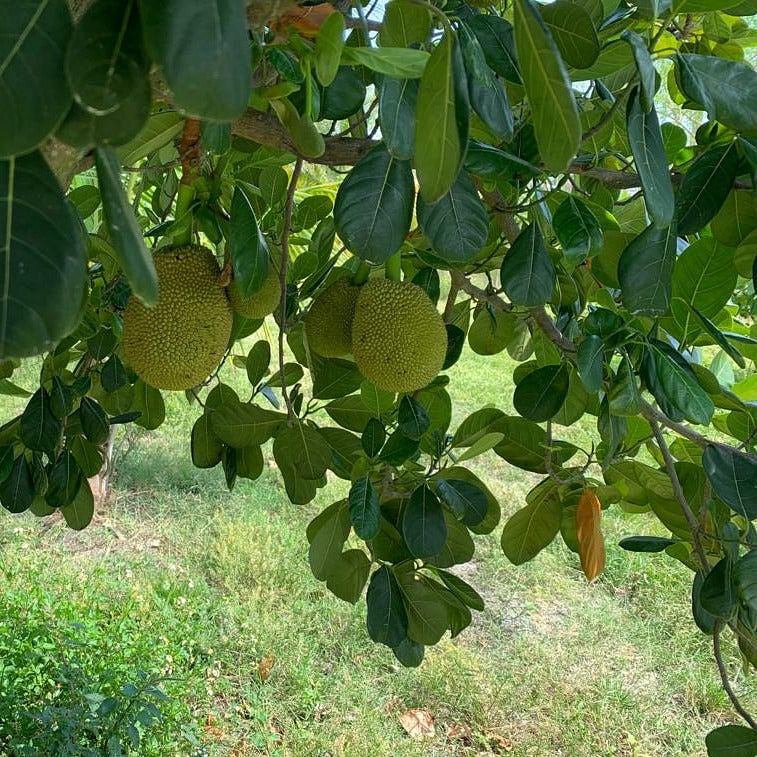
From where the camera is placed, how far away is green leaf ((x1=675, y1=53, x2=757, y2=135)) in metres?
0.48

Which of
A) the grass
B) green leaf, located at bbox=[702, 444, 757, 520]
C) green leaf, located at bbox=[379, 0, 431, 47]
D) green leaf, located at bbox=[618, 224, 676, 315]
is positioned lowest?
the grass

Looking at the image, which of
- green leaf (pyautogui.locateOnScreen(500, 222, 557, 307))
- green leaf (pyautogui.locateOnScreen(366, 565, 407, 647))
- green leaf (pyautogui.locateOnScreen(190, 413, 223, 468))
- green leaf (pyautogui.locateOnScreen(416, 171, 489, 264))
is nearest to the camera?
green leaf (pyautogui.locateOnScreen(416, 171, 489, 264))

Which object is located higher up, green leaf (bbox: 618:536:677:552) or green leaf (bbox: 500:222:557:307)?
green leaf (bbox: 500:222:557:307)

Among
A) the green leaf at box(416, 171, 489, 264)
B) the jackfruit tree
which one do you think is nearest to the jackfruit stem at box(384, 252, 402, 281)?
the jackfruit tree

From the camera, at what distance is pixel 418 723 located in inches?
77.6

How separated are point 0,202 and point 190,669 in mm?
1998

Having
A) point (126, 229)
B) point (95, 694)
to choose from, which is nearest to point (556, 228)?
point (126, 229)

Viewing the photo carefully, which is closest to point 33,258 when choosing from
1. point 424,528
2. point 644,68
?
point 644,68

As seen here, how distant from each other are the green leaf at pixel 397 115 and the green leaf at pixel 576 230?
22cm

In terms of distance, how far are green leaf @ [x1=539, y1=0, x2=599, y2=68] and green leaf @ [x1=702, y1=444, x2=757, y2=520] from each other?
1.04ft

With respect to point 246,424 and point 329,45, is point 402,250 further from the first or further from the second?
point 329,45

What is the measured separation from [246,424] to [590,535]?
0.36 meters

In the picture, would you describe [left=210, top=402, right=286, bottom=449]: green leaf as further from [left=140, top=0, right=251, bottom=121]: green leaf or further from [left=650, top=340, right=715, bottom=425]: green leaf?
[left=140, top=0, right=251, bottom=121]: green leaf

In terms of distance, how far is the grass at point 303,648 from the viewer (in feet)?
6.16
